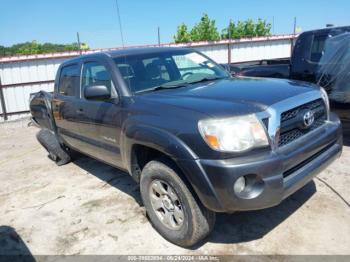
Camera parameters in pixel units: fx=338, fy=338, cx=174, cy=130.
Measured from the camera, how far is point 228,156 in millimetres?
2547

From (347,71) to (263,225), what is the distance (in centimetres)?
290

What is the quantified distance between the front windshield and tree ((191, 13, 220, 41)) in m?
23.0

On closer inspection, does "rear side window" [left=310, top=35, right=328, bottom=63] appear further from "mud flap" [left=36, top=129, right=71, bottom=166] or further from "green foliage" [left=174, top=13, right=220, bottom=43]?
"green foliage" [left=174, top=13, right=220, bottom=43]

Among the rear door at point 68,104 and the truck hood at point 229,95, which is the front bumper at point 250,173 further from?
the rear door at point 68,104

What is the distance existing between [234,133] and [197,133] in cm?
28

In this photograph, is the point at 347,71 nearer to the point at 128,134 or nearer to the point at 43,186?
the point at 128,134

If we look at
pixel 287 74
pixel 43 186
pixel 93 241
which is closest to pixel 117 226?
pixel 93 241

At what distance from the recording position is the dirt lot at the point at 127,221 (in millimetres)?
3105

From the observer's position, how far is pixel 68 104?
15.3 feet

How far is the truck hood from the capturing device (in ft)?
8.85

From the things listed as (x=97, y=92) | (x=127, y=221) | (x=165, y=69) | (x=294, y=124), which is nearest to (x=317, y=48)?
(x=165, y=69)

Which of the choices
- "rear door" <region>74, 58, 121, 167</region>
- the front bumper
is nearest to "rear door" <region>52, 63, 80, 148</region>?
"rear door" <region>74, 58, 121, 167</region>

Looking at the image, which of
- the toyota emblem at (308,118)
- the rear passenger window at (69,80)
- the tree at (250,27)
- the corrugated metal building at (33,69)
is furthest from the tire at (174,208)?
the tree at (250,27)

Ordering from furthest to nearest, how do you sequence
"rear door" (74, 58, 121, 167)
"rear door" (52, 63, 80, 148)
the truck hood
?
"rear door" (52, 63, 80, 148), "rear door" (74, 58, 121, 167), the truck hood
